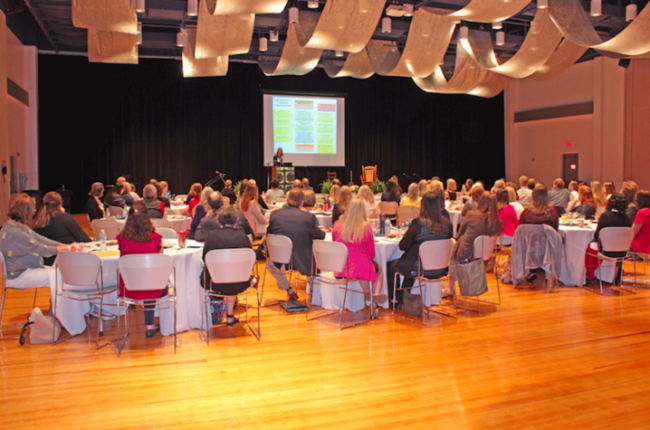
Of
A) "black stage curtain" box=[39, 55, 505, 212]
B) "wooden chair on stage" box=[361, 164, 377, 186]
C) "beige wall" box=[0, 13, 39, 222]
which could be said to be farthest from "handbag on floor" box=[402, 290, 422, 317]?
"black stage curtain" box=[39, 55, 505, 212]

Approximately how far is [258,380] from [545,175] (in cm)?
1680

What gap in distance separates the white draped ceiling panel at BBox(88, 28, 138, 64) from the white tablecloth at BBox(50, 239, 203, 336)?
195 inches

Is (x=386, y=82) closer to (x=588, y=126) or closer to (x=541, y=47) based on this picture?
(x=588, y=126)

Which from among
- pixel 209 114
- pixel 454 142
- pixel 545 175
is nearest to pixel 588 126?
pixel 545 175

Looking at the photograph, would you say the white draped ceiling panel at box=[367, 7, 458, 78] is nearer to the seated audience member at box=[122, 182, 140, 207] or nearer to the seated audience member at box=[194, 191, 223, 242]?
the seated audience member at box=[194, 191, 223, 242]

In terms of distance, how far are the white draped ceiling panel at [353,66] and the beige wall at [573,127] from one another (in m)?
8.57

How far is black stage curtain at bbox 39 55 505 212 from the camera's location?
15.7m

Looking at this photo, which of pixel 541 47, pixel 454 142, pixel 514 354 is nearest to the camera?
pixel 514 354

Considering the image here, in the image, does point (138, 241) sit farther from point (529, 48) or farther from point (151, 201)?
point (529, 48)

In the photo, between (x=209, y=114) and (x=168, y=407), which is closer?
(x=168, y=407)

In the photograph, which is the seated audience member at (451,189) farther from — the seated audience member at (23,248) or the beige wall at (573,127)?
the seated audience member at (23,248)

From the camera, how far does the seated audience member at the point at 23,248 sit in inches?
187

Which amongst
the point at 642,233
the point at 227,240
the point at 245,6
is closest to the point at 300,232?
the point at 227,240

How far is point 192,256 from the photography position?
5.00m
